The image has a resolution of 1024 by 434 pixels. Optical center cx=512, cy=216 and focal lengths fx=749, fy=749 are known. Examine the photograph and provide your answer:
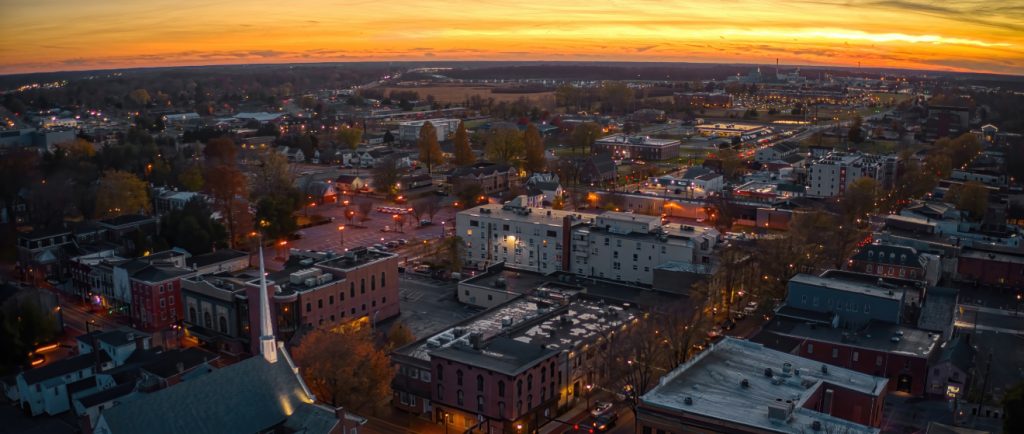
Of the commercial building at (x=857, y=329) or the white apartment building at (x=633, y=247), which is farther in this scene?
the white apartment building at (x=633, y=247)

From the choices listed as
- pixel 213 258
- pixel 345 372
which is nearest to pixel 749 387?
pixel 345 372

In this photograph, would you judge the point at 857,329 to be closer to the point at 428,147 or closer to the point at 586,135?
the point at 428,147

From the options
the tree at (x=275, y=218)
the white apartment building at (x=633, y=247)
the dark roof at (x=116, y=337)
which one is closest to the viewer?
the dark roof at (x=116, y=337)

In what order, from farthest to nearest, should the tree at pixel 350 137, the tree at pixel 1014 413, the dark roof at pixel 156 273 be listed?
the tree at pixel 350 137 < the dark roof at pixel 156 273 < the tree at pixel 1014 413

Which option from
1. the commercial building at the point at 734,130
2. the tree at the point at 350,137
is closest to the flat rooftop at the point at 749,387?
the tree at the point at 350,137

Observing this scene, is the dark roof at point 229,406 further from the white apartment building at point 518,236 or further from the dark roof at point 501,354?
the white apartment building at point 518,236

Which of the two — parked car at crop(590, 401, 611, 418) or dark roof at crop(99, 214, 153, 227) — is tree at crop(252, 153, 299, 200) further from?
parked car at crop(590, 401, 611, 418)

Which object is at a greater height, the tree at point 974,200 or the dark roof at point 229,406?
the dark roof at point 229,406

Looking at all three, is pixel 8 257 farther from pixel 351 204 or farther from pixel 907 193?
pixel 907 193
